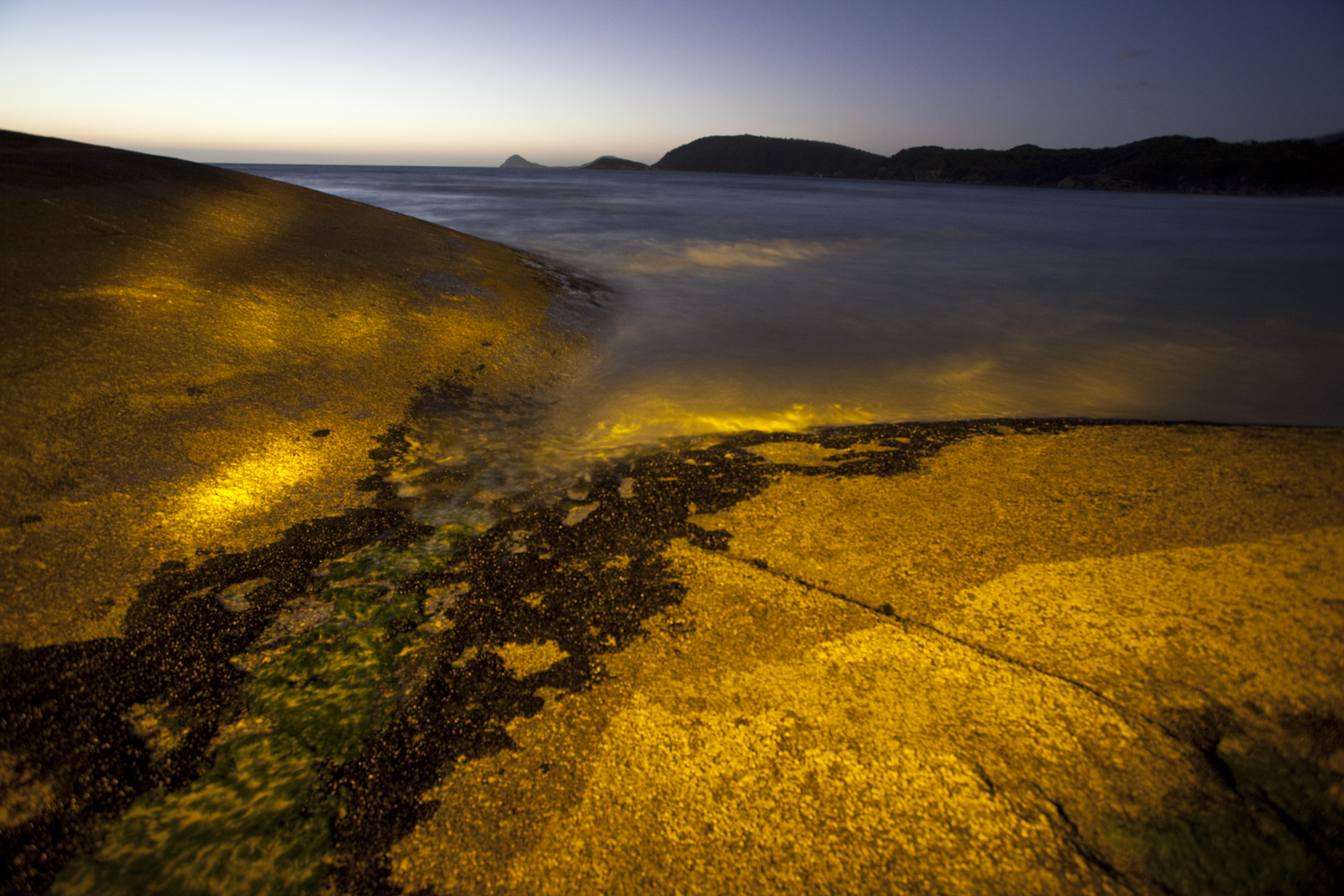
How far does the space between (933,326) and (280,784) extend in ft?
26.2

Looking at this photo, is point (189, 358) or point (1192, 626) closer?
point (1192, 626)

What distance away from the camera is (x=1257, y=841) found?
1381mm

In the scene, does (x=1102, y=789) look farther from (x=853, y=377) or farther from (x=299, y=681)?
(x=853, y=377)

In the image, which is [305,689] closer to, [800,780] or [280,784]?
→ [280,784]

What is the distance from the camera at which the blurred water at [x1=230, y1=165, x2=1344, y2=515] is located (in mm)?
4820

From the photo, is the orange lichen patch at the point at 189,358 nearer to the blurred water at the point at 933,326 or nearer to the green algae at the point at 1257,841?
the blurred water at the point at 933,326

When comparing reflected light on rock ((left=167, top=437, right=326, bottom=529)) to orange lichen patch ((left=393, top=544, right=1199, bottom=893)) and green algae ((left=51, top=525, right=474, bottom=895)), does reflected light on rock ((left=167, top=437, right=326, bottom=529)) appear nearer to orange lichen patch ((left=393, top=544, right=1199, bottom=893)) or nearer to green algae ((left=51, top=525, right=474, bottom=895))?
green algae ((left=51, top=525, right=474, bottom=895))

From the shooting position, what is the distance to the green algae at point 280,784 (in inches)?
52.7

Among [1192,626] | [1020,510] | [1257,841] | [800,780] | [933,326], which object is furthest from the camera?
[933,326]

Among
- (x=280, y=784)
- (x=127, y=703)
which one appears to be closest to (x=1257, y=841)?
(x=280, y=784)

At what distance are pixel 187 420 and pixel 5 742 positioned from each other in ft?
6.48

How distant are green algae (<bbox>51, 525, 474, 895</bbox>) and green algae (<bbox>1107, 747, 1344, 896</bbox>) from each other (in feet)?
6.49

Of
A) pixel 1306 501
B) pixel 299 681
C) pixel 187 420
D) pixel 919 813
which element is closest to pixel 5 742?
pixel 299 681

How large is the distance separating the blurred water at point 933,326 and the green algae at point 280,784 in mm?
1857
